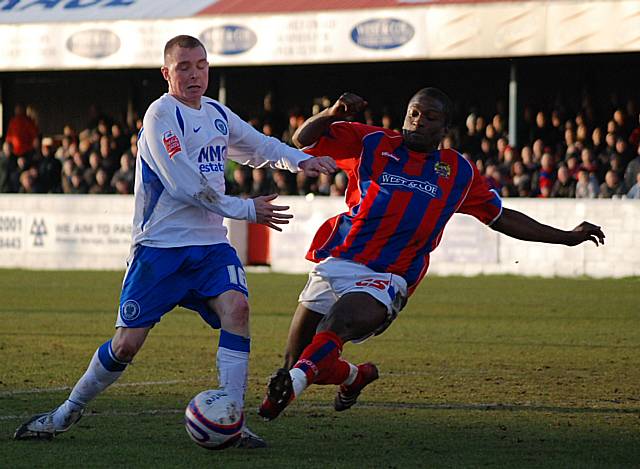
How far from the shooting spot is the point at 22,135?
2841cm

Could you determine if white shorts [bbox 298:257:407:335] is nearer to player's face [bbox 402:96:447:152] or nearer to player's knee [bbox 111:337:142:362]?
player's face [bbox 402:96:447:152]

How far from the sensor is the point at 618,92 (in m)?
27.0

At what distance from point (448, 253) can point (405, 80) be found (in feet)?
32.5

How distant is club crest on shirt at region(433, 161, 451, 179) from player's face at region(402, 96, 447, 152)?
0.33 ft

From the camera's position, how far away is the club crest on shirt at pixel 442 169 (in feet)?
25.6

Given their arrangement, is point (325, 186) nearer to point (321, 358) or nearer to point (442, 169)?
point (442, 169)

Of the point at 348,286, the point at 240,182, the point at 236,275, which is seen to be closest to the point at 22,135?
the point at 240,182

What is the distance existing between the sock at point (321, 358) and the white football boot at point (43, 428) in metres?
1.17

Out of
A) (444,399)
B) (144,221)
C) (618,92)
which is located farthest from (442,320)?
(618,92)

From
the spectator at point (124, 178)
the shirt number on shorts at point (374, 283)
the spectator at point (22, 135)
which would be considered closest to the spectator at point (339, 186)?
the spectator at point (124, 178)

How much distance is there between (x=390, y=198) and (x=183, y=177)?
4.66ft

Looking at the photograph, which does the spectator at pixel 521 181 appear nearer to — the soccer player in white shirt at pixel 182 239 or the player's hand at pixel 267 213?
the soccer player in white shirt at pixel 182 239

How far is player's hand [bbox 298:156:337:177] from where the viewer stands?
7.12 m

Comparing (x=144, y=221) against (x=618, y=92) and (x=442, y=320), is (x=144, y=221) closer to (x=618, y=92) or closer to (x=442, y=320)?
(x=442, y=320)
